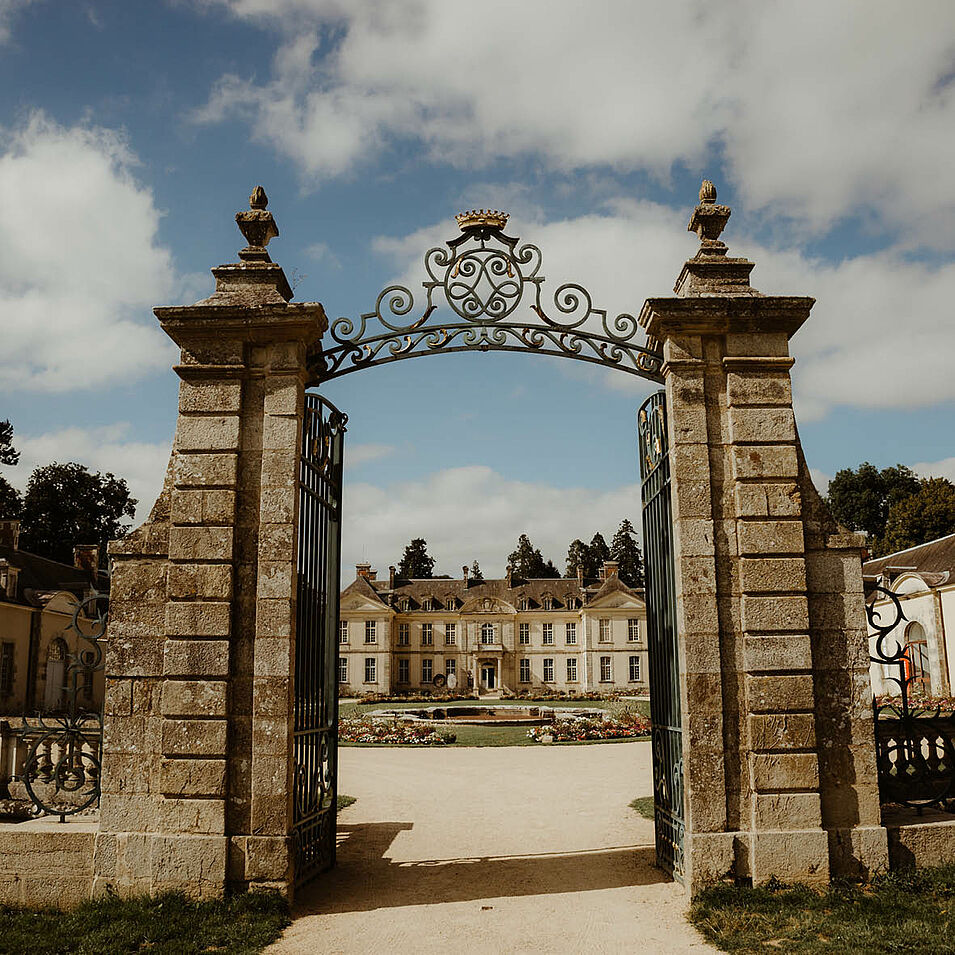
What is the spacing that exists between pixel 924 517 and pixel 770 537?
42.0 meters

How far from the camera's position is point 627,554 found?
6175cm

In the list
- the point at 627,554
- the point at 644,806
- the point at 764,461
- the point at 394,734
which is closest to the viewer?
the point at 764,461

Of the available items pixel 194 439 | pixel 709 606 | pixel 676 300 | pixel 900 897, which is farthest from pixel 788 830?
pixel 194 439

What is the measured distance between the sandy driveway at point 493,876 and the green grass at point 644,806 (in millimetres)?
121

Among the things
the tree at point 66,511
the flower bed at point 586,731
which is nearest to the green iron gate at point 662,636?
the flower bed at point 586,731

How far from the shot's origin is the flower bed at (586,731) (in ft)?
57.5

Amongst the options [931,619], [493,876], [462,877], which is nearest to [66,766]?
[462,877]

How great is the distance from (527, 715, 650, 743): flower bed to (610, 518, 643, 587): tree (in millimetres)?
39484

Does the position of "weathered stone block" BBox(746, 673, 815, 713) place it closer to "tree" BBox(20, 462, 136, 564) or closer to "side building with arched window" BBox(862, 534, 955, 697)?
"side building with arched window" BBox(862, 534, 955, 697)

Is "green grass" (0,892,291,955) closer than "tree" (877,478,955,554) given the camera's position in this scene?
Yes

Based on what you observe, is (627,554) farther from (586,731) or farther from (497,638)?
(586,731)

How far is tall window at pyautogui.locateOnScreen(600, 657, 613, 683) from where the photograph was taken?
1810 inches

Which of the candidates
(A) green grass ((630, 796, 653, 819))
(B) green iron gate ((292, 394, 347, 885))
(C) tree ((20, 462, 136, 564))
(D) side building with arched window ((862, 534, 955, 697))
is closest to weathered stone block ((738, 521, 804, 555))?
(B) green iron gate ((292, 394, 347, 885))

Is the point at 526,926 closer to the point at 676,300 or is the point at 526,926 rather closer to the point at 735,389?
the point at 735,389
